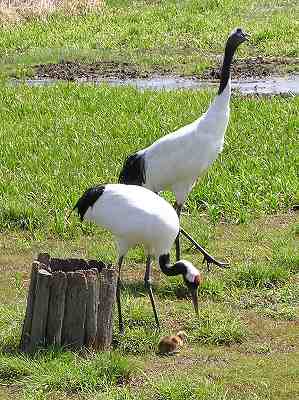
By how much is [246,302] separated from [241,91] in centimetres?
888

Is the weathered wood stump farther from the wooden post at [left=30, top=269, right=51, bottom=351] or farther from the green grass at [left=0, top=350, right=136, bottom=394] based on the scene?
the green grass at [left=0, top=350, right=136, bottom=394]

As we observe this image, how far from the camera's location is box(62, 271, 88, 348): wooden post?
6309 millimetres

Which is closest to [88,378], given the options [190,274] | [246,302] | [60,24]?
[190,274]

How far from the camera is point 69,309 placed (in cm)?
636

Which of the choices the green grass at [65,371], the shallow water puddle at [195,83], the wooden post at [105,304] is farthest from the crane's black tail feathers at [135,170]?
the shallow water puddle at [195,83]

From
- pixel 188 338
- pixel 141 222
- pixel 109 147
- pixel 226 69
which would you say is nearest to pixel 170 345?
pixel 188 338

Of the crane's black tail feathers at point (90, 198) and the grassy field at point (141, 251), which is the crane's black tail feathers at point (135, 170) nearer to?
the grassy field at point (141, 251)

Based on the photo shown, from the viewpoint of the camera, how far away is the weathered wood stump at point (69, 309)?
6.31m

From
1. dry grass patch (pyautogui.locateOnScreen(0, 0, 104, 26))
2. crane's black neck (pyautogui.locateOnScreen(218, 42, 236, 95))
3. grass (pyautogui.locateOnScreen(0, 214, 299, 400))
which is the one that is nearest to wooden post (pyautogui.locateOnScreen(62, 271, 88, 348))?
grass (pyautogui.locateOnScreen(0, 214, 299, 400))

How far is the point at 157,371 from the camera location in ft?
20.7

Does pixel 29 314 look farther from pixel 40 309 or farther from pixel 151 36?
pixel 151 36

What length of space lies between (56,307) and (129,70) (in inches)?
486

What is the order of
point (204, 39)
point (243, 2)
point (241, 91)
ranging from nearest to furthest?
point (241, 91), point (204, 39), point (243, 2)

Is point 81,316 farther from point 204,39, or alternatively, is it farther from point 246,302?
point 204,39
